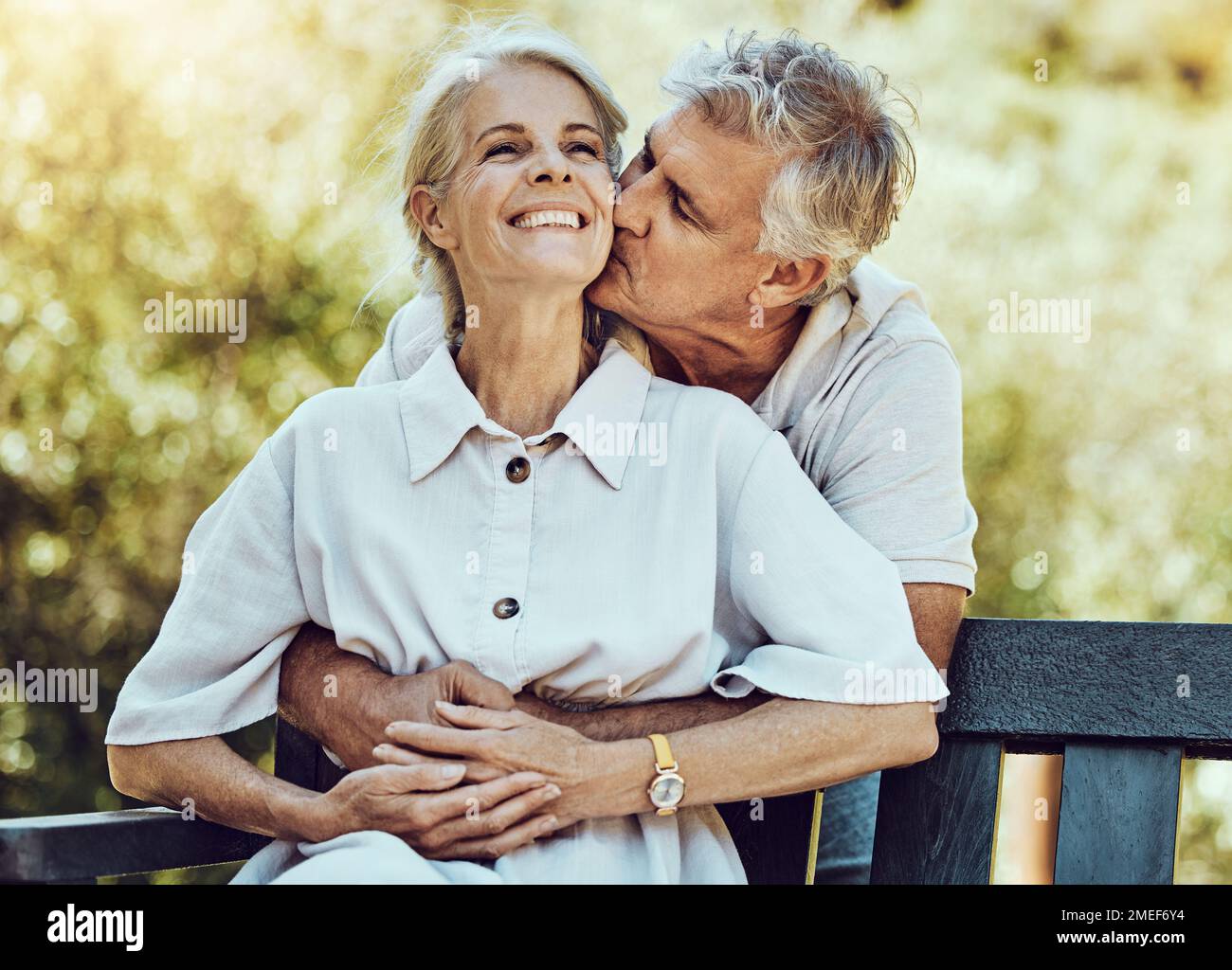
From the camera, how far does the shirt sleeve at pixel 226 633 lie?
7.13 ft

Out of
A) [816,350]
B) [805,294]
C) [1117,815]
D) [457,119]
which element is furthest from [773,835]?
[457,119]

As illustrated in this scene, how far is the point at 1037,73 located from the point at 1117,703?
486 cm

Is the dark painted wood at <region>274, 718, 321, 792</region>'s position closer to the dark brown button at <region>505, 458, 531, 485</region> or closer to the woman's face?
the dark brown button at <region>505, 458, 531, 485</region>

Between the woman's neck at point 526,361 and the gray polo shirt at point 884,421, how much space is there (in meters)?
0.33

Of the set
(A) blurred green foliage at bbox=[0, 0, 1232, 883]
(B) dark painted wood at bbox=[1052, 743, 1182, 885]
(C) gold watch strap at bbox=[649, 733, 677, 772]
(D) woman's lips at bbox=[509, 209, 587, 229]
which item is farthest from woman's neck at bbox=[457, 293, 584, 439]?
(A) blurred green foliage at bbox=[0, 0, 1232, 883]

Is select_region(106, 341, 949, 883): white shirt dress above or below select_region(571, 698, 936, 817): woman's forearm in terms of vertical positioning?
above

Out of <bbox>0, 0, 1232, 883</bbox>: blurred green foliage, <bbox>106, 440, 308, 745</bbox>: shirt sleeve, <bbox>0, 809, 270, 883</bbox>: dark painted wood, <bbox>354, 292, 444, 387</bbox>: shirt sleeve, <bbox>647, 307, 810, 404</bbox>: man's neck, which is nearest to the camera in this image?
<bbox>0, 809, 270, 883</bbox>: dark painted wood

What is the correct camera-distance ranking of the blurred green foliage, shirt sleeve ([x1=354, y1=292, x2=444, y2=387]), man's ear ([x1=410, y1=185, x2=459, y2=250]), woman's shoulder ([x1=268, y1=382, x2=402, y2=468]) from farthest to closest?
1. the blurred green foliage
2. shirt sleeve ([x1=354, y1=292, x2=444, y2=387])
3. man's ear ([x1=410, y1=185, x2=459, y2=250])
4. woman's shoulder ([x1=268, y1=382, x2=402, y2=468])

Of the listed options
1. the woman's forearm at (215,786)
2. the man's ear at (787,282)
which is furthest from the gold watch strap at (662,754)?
the man's ear at (787,282)

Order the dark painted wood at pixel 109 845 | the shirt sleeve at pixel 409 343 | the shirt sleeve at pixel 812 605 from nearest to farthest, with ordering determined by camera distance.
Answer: the dark painted wood at pixel 109 845 < the shirt sleeve at pixel 812 605 < the shirt sleeve at pixel 409 343

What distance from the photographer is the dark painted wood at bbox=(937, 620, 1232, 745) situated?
7.00 ft

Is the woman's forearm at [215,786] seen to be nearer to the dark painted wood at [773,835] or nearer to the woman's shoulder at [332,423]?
the woman's shoulder at [332,423]

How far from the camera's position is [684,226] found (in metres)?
2.46
